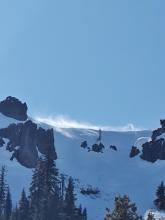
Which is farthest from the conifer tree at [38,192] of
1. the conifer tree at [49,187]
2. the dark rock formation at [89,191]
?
the dark rock formation at [89,191]

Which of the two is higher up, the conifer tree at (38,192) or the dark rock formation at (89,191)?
the dark rock formation at (89,191)

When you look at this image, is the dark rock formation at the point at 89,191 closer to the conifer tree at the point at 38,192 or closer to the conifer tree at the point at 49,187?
A: the conifer tree at the point at 38,192

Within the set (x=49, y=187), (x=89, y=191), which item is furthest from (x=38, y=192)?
(x=89, y=191)

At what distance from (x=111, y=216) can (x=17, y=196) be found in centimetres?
13343

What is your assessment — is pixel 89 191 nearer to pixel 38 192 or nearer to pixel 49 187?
pixel 38 192

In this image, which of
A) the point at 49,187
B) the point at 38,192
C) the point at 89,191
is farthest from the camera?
the point at 89,191

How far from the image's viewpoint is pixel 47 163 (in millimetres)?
73688

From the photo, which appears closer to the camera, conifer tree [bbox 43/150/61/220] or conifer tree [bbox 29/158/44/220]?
conifer tree [bbox 43/150/61/220]

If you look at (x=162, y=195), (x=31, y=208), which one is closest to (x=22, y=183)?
(x=162, y=195)

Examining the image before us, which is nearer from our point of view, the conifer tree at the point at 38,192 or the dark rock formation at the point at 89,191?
the conifer tree at the point at 38,192

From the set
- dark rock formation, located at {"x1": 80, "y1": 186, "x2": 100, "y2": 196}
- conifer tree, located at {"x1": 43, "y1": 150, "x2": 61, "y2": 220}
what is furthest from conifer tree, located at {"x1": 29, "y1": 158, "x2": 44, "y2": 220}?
dark rock formation, located at {"x1": 80, "y1": 186, "x2": 100, "y2": 196}

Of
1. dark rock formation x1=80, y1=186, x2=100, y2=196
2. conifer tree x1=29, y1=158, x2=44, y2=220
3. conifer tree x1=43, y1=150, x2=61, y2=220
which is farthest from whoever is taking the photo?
dark rock formation x1=80, y1=186, x2=100, y2=196

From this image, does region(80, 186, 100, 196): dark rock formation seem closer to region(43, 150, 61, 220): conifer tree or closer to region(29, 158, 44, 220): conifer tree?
region(29, 158, 44, 220): conifer tree

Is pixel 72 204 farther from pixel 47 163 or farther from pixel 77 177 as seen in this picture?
pixel 77 177
